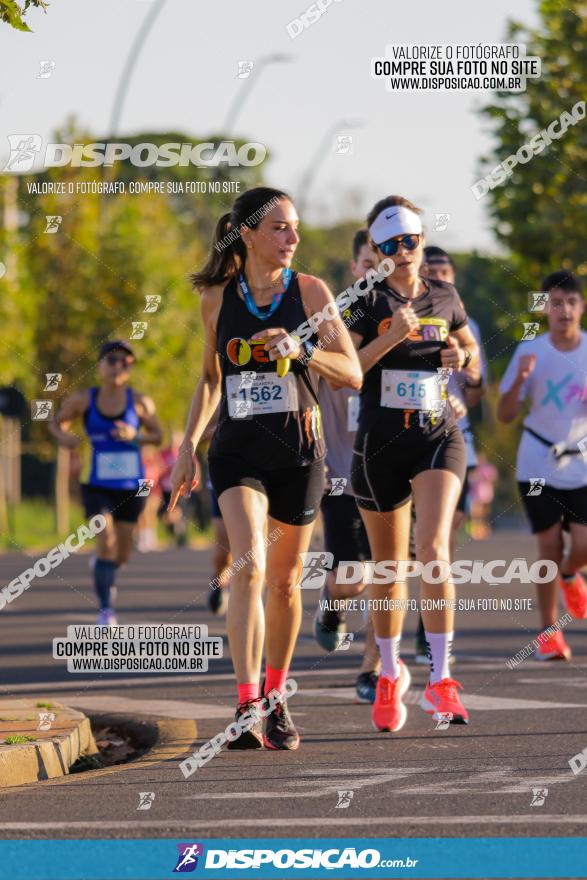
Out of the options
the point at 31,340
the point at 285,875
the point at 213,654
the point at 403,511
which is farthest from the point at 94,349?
the point at 285,875

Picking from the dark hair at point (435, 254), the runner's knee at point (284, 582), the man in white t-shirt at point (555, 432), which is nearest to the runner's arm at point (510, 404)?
the man in white t-shirt at point (555, 432)

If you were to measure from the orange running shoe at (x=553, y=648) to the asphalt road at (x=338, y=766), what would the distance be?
0.53 ft

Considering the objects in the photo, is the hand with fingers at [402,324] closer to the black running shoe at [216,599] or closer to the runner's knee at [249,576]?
the runner's knee at [249,576]

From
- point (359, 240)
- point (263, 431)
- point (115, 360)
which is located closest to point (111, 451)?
point (115, 360)

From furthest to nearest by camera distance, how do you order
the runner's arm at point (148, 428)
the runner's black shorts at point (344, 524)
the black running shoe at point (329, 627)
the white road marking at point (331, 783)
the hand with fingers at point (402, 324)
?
1. the runner's arm at point (148, 428)
2. the black running shoe at point (329, 627)
3. the runner's black shorts at point (344, 524)
4. the hand with fingers at point (402, 324)
5. the white road marking at point (331, 783)

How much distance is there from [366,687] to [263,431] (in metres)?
2.27

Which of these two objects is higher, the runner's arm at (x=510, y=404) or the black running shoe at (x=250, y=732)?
the runner's arm at (x=510, y=404)

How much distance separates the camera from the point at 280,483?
→ 795 cm

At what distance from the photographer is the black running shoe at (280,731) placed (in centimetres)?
782

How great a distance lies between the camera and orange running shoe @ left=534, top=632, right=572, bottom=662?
11453mm

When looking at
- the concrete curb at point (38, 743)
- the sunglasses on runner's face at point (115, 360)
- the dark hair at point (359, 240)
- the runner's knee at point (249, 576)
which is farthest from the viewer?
the sunglasses on runner's face at point (115, 360)

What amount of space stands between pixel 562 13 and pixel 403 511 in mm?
16490

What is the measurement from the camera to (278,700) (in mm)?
7840

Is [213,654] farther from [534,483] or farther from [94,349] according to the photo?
[94,349]
